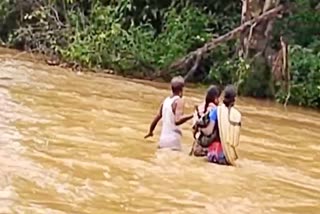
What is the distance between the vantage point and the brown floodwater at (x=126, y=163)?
8.48 meters

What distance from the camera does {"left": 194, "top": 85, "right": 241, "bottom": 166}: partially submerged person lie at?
424 inches

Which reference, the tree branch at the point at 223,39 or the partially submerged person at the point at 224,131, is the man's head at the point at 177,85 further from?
the tree branch at the point at 223,39

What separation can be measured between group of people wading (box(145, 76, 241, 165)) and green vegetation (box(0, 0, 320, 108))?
29.8 feet

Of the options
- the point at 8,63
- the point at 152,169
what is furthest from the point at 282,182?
the point at 8,63

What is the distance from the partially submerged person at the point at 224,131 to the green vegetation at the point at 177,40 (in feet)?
30.9

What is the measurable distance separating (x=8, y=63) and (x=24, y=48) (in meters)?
4.07

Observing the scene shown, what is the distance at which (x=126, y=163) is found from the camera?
10469 millimetres

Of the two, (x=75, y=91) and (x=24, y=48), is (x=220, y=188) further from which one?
(x=24, y=48)

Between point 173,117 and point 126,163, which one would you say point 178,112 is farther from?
point 126,163

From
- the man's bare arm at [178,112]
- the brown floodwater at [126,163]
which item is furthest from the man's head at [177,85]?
the brown floodwater at [126,163]

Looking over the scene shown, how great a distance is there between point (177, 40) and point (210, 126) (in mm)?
12360

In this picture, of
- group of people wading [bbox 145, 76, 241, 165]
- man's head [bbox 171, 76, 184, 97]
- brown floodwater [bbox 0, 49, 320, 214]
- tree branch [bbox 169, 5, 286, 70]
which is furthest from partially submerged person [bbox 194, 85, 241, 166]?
tree branch [bbox 169, 5, 286, 70]

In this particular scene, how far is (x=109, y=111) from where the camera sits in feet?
51.0

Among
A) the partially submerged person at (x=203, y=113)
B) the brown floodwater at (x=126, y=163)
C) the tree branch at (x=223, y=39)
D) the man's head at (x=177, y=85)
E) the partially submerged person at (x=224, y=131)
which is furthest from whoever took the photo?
the tree branch at (x=223, y=39)
